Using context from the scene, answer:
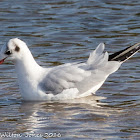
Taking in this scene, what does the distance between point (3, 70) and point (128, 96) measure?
2.79 m

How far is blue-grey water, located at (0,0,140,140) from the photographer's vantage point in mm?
7207

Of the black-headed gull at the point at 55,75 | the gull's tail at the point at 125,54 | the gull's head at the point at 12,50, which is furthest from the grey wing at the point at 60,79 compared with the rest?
the gull's tail at the point at 125,54

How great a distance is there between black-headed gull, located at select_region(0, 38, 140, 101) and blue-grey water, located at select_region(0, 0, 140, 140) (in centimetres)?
17

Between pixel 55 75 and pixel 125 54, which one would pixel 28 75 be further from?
pixel 125 54

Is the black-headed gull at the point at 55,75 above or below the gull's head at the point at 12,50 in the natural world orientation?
below

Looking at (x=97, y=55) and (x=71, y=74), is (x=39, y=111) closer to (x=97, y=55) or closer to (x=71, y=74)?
(x=71, y=74)

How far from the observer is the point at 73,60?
36.2 ft

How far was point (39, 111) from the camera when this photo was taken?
823 cm

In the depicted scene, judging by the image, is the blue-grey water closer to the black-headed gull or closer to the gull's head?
the black-headed gull

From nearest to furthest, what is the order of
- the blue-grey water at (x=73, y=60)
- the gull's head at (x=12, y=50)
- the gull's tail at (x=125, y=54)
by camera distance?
the blue-grey water at (x=73, y=60)
the gull's head at (x=12, y=50)
the gull's tail at (x=125, y=54)

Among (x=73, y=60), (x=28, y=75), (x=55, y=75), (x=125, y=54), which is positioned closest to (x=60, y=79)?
(x=55, y=75)

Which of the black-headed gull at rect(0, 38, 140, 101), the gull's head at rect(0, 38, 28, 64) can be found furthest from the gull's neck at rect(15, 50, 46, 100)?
the gull's head at rect(0, 38, 28, 64)

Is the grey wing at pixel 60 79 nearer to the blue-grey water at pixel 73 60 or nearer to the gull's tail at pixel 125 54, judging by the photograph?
the blue-grey water at pixel 73 60

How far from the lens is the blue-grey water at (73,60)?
7207 mm
